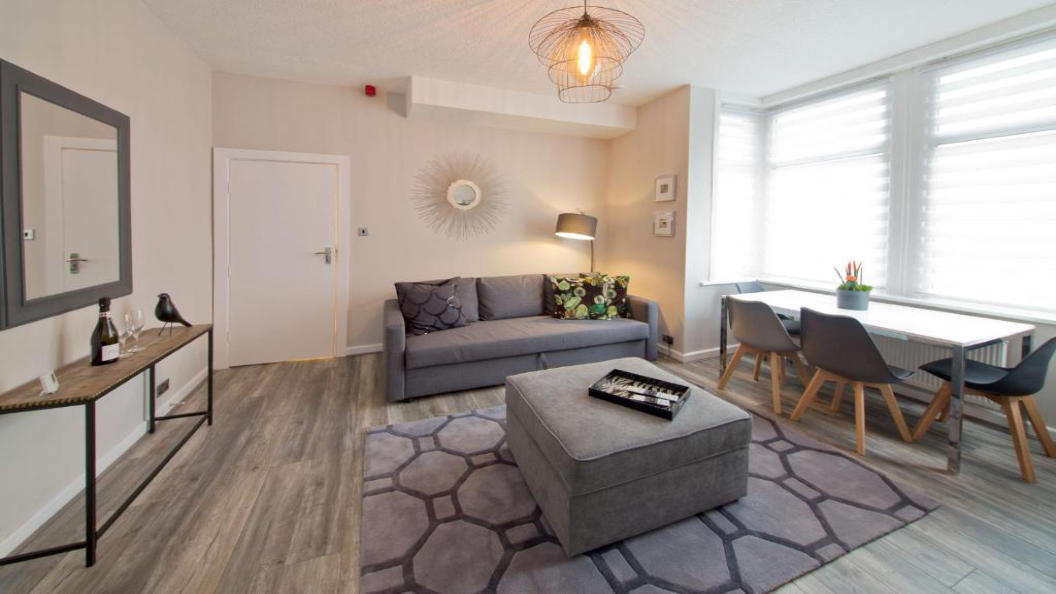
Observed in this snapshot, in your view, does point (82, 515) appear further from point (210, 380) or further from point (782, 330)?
point (782, 330)

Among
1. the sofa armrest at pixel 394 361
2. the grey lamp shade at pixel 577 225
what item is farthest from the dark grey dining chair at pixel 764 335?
the sofa armrest at pixel 394 361

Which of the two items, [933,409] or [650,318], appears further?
[650,318]

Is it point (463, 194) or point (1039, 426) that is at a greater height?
point (463, 194)

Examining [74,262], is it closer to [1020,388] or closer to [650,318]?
[650,318]

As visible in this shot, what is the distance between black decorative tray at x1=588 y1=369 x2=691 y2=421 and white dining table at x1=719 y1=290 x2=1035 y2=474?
4.12 feet

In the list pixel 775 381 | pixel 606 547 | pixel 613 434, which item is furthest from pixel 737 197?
pixel 606 547

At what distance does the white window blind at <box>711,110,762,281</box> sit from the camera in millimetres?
4039

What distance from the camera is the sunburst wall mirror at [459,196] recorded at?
4.11m

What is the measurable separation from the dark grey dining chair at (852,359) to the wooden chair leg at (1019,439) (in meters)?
0.40

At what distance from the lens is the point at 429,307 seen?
3.46m

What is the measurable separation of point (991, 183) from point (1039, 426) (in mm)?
1506

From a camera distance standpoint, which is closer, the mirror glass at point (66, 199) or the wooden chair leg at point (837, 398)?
the mirror glass at point (66, 199)

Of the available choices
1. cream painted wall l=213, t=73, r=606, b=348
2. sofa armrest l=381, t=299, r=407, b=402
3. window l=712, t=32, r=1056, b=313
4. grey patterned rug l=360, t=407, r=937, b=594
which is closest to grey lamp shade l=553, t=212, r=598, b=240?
cream painted wall l=213, t=73, r=606, b=348

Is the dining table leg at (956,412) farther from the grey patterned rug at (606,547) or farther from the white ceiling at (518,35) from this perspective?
the white ceiling at (518,35)
